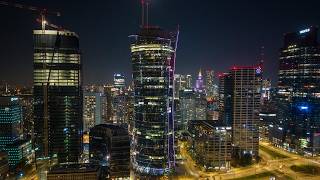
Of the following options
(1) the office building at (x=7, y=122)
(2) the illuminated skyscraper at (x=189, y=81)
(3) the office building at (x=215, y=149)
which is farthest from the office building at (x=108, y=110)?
(2) the illuminated skyscraper at (x=189, y=81)

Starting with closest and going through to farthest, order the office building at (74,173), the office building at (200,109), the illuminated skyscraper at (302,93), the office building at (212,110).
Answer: the office building at (74,173)
the illuminated skyscraper at (302,93)
the office building at (212,110)
the office building at (200,109)

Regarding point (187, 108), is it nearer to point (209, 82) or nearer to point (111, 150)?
point (209, 82)

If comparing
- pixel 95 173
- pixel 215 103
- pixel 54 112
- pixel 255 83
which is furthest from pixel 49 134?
pixel 215 103

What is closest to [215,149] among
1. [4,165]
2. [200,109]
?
[4,165]

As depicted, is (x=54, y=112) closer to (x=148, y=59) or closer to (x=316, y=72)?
(x=148, y=59)

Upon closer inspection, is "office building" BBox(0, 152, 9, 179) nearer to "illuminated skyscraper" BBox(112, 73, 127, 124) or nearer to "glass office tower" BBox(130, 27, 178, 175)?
"glass office tower" BBox(130, 27, 178, 175)

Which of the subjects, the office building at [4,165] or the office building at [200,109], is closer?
the office building at [4,165]

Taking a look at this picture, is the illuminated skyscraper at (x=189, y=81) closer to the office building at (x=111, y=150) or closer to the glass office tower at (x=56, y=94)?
the glass office tower at (x=56, y=94)
